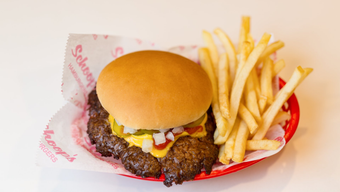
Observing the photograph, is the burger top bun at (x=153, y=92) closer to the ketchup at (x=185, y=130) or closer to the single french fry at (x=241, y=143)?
the ketchup at (x=185, y=130)

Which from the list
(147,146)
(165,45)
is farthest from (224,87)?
(165,45)

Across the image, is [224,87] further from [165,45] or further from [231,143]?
[165,45]

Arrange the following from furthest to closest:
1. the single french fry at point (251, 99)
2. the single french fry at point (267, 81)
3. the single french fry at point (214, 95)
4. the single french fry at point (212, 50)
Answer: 1. the single french fry at point (212, 50)
2. the single french fry at point (267, 81)
3. the single french fry at point (251, 99)
4. the single french fry at point (214, 95)

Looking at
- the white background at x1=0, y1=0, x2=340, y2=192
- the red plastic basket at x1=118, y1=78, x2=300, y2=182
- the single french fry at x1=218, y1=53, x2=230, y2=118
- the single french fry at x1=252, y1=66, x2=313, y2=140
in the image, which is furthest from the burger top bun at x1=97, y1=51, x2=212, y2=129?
the white background at x1=0, y1=0, x2=340, y2=192

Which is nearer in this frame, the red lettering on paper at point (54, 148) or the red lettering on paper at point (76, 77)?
the red lettering on paper at point (54, 148)

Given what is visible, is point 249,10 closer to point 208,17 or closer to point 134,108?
point 208,17

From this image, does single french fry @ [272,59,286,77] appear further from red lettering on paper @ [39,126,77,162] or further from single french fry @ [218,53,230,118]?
red lettering on paper @ [39,126,77,162]

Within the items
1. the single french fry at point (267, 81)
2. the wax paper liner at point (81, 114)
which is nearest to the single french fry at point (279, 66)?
the single french fry at point (267, 81)
